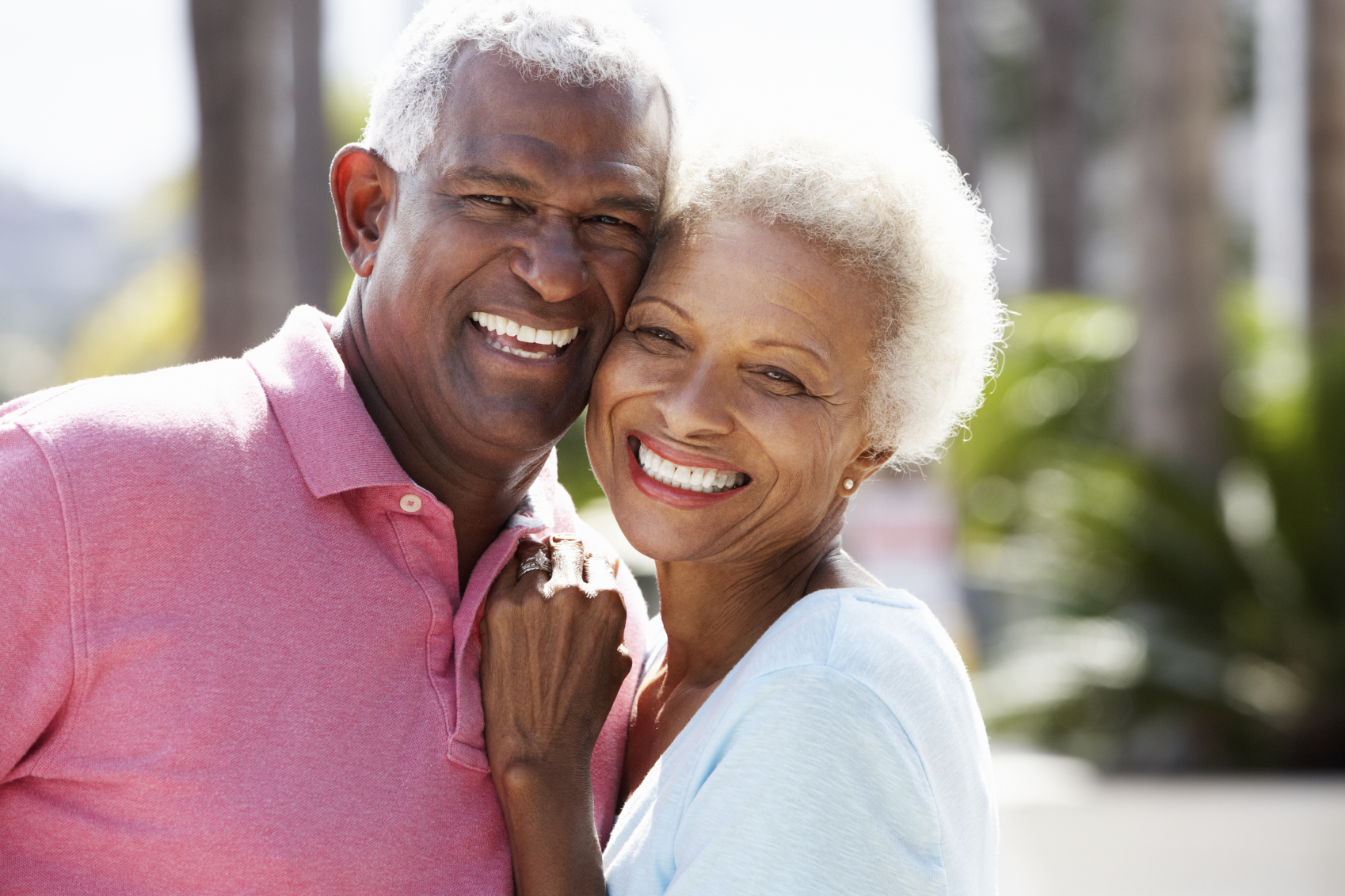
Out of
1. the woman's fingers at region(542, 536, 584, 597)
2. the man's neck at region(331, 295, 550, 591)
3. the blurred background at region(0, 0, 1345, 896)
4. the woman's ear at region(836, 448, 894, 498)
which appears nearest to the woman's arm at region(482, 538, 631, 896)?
the woman's fingers at region(542, 536, 584, 597)

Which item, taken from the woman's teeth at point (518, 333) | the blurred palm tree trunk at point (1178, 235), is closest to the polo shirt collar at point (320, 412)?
the woman's teeth at point (518, 333)

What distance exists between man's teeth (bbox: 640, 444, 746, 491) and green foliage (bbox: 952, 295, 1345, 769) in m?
7.03

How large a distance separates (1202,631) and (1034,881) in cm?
258

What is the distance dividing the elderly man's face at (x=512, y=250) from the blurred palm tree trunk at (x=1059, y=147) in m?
21.3

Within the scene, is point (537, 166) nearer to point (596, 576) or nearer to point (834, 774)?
point (596, 576)

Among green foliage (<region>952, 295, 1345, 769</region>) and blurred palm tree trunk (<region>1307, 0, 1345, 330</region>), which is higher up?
blurred palm tree trunk (<region>1307, 0, 1345, 330</region>)

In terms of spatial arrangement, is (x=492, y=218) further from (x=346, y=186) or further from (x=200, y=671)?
(x=200, y=671)

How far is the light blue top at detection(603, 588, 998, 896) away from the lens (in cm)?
215

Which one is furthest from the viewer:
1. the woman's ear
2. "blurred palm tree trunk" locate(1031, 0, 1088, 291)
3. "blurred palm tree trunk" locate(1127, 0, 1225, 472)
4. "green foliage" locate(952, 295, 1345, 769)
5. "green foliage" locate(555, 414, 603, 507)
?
"blurred palm tree trunk" locate(1031, 0, 1088, 291)

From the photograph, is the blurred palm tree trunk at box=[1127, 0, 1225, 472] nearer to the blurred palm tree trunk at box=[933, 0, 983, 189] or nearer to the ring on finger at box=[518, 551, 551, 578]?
the blurred palm tree trunk at box=[933, 0, 983, 189]

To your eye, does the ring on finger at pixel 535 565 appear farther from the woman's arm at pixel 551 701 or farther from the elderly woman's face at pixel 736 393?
the elderly woman's face at pixel 736 393

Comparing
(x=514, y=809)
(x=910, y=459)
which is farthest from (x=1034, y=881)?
(x=514, y=809)

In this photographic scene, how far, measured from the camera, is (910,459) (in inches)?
120

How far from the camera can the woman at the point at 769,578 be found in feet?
7.20
